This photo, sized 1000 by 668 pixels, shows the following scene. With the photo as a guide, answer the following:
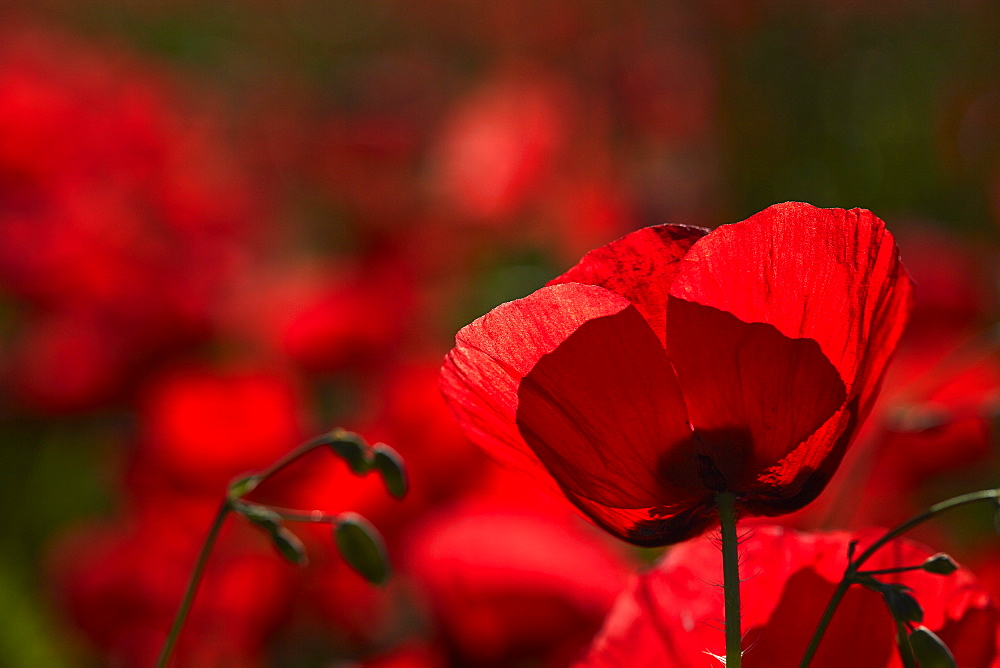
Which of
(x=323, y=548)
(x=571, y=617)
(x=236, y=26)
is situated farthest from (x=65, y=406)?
(x=236, y=26)

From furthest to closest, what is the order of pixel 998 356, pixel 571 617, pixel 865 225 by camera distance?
pixel 998 356 < pixel 571 617 < pixel 865 225

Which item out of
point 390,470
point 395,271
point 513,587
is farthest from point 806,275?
point 395,271

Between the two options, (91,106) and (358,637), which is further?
(91,106)

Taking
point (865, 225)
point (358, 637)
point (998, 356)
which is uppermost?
point (865, 225)

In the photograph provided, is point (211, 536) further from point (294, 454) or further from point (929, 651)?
point (929, 651)

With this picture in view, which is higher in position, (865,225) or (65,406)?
(865,225)

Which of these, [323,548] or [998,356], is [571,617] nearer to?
[323,548]

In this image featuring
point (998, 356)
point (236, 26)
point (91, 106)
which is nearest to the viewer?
point (998, 356)
